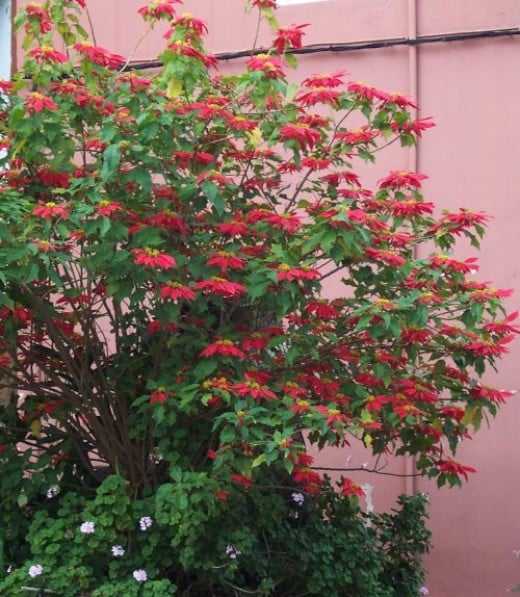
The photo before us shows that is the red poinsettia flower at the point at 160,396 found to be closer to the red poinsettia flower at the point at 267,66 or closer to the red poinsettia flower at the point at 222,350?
the red poinsettia flower at the point at 222,350

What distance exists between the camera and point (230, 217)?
481 centimetres

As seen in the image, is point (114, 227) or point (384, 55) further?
point (384, 55)

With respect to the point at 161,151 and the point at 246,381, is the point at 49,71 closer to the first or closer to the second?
the point at 161,151

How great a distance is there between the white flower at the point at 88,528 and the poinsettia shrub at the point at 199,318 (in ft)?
0.04

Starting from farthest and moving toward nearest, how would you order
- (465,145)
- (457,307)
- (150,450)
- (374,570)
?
(465,145), (374,570), (150,450), (457,307)

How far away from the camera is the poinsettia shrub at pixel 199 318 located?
446cm

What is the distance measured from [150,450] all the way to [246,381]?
3.11 feet

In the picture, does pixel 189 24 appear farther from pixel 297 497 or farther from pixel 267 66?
pixel 297 497

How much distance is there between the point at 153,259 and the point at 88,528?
132 centimetres

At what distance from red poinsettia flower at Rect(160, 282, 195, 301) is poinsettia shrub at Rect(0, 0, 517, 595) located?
1 cm

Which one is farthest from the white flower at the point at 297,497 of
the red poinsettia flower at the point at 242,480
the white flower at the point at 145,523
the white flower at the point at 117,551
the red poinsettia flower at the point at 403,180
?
the red poinsettia flower at the point at 403,180

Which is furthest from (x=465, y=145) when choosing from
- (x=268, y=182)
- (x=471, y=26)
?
(x=268, y=182)

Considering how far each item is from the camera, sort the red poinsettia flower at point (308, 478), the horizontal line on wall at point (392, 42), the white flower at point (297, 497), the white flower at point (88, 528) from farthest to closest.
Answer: the horizontal line on wall at point (392, 42) < the white flower at point (297, 497) < the red poinsettia flower at point (308, 478) < the white flower at point (88, 528)

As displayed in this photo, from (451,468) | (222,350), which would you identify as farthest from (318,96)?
(451,468)
